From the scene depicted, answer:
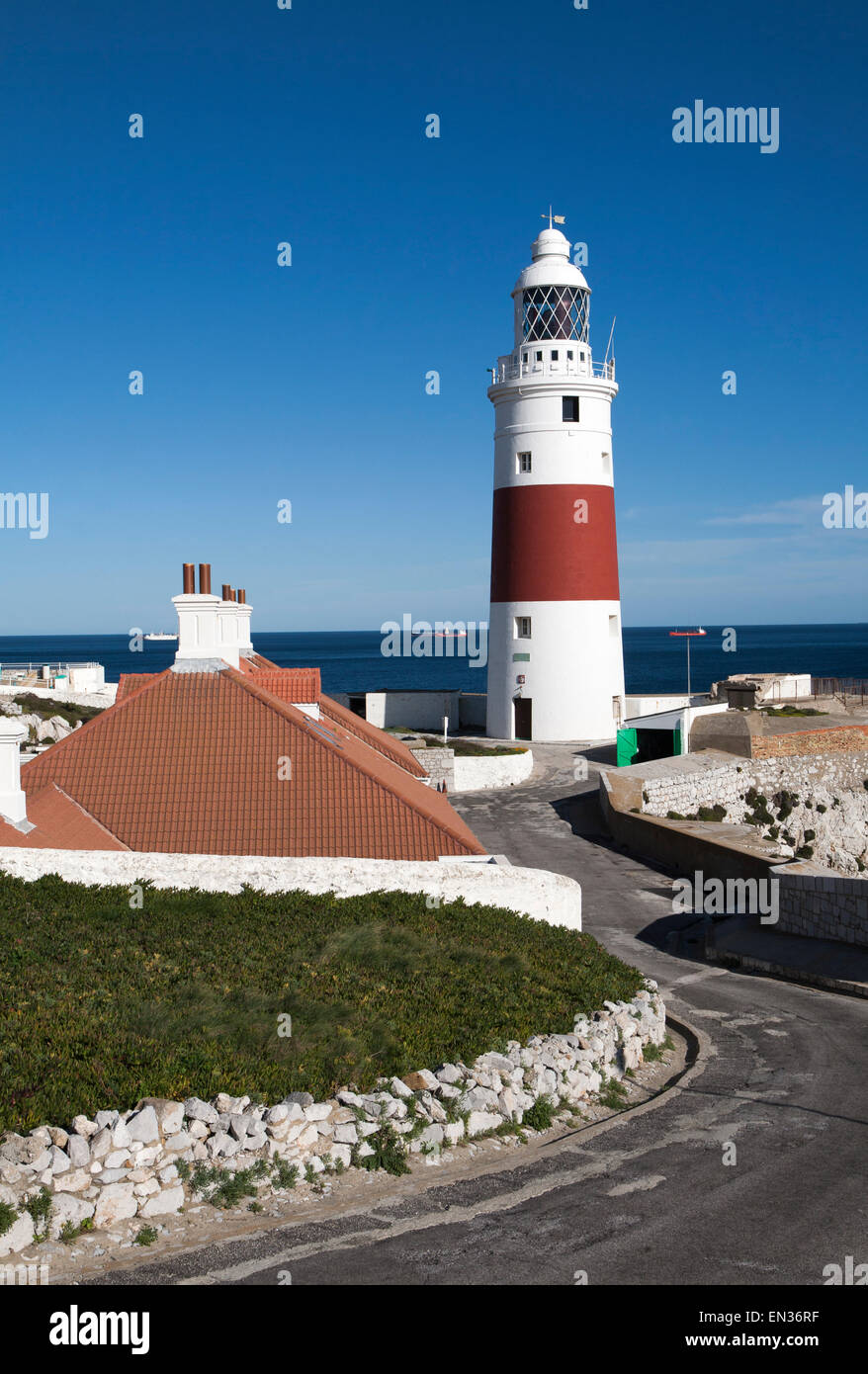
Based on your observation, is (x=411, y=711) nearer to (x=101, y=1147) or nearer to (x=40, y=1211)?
(x=101, y=1147)

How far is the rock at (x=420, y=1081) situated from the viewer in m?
10.0

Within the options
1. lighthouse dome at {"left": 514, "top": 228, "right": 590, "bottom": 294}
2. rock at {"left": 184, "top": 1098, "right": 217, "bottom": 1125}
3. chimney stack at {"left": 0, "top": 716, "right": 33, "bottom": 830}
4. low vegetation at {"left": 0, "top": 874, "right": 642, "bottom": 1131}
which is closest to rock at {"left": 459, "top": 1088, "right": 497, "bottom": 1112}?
low vegetation at {"left": 0, "top": 874, "right": 642, "bottom": 1131}

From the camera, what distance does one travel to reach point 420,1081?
1002 centimetres

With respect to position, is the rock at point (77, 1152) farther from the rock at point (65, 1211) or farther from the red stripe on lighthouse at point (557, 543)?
the red stripe on lighthouse at point (557, 543)

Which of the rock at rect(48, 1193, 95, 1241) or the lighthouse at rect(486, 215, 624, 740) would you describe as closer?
the rock at rect(48, 1193, 95, 1241)

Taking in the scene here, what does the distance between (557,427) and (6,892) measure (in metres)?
29.4

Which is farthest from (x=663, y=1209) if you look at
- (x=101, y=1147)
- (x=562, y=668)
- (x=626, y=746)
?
(x=562, y=668)

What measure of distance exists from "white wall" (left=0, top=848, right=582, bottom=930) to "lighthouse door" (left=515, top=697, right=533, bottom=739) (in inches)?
961

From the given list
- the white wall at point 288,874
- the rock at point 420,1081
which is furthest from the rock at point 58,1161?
the white wall at point 288,874

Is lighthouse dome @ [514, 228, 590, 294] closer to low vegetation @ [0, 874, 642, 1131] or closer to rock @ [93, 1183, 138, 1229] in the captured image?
low vegetation @ [0, 874, 642, 1131]

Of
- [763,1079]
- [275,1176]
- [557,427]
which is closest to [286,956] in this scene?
[275,1176]

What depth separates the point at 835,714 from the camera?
144ft

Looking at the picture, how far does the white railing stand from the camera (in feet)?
129
